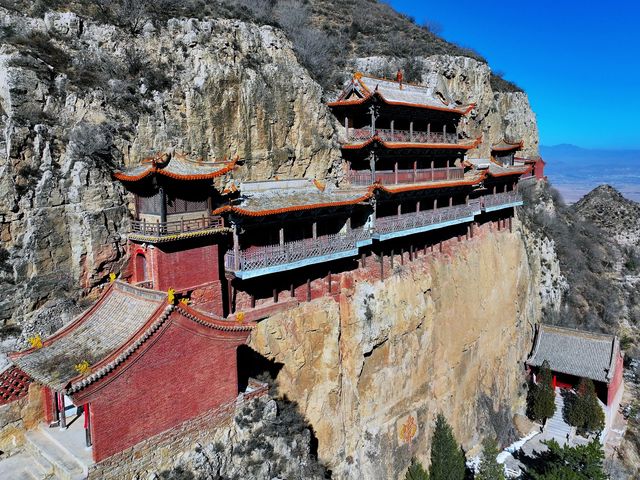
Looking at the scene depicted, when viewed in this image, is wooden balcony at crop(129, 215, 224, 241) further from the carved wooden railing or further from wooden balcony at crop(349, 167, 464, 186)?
the carved wooden railing

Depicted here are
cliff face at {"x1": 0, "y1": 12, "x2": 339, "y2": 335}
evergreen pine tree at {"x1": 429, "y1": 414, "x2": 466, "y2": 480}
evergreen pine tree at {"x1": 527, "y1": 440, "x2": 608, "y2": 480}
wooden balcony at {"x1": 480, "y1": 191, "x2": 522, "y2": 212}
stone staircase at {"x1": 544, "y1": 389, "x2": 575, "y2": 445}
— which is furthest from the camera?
wooden balcony at {"x1": 480, "y1": 191, "x2": 522, "y2": 212}

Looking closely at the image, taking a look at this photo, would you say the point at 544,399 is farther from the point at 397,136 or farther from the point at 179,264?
the point at 179,264

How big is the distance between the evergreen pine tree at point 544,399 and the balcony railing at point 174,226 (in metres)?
28.0

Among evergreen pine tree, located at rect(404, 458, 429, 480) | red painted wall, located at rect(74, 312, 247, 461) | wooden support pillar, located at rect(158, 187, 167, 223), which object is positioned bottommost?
evergreen pine tree, located at rect(404, 458, 429, 480)

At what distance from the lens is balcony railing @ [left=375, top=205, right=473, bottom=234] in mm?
26484

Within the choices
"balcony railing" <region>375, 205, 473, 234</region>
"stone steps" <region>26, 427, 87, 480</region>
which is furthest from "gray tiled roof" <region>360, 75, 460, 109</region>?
"stone steps" <region>26, 427, 87, 480</region>

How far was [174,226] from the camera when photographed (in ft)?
61.0

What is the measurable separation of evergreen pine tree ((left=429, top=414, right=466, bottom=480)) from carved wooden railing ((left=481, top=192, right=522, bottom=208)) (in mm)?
15998


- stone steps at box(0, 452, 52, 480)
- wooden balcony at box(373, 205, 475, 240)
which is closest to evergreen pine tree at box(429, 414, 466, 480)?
wooden balcony at box(373, 205, 475, 240)

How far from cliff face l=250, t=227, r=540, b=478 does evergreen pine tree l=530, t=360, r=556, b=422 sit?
1796mm

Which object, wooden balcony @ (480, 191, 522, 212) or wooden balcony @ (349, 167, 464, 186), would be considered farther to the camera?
wooden balcony @ (480, 191, 522, 212)

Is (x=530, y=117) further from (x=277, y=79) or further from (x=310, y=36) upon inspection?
(x=277, y=79)

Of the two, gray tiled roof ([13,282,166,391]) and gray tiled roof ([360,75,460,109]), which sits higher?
gray tiled roof ([360,75,460,109])

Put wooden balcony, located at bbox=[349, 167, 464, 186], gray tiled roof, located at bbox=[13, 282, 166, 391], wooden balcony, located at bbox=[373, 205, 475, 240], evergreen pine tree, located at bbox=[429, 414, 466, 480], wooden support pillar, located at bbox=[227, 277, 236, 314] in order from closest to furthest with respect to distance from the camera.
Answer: gray tiled roof, located at bbox=[13, 282, 166, 391] < wooden support pillar, located at bbox=[227, 277, 236, 314] < evergreen pine tree, located at bbox=[429, 414, 466, 480] < wooden balcony, located at bbox=[373, 205, 475, 240] < wooden balcony, located at bbox=[349, 167, 464, 186]
